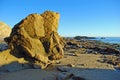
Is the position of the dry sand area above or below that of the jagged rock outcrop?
below

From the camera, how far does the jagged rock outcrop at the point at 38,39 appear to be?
15.5 m

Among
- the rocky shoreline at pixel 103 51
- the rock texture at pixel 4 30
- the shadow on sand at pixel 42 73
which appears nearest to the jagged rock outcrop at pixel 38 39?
the shadow on sand at pixel 42 73

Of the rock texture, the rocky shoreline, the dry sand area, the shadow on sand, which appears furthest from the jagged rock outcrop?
the rock texture

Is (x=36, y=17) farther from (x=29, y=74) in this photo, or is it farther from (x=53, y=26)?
(x=29, y=74)

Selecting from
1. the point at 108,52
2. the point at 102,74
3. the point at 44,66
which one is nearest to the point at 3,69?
the point at 44,66

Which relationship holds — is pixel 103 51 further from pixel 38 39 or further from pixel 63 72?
pixel 63 72

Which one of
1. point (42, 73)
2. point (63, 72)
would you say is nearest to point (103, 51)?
point (63, 72)

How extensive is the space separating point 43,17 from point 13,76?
21.3ft

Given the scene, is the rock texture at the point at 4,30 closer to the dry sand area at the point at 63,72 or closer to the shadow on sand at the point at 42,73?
the dry sand area at the point at 63,72

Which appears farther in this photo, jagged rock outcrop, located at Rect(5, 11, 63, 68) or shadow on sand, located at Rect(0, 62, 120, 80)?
jagged rock outcrop, located at Rect(5, 11, 63, 68)

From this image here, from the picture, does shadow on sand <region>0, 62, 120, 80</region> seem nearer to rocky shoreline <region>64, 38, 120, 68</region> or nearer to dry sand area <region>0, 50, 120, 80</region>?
dry sand area <region>0, 50, 120, 80</region>

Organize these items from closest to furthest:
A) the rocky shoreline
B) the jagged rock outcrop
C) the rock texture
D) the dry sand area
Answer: the dry sand area < the jagged rock outcrop < the rocky shoreline < the rock texture

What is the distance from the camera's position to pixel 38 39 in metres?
16.8

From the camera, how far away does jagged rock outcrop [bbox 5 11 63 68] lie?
15.5 m
